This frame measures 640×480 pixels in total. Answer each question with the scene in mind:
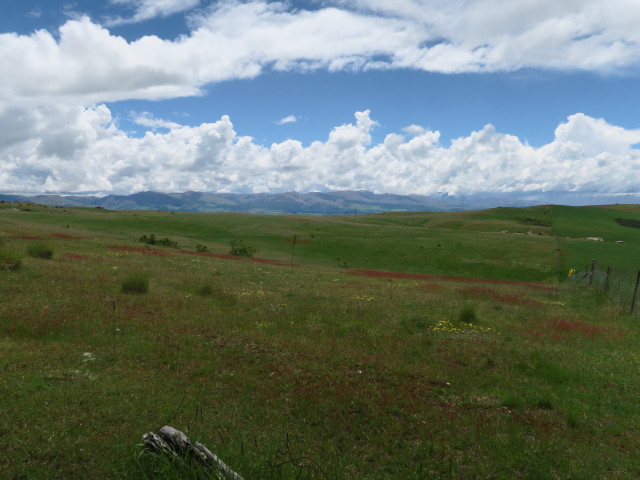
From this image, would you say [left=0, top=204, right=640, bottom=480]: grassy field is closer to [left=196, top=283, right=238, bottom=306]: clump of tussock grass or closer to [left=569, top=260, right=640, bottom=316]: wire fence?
[left=196, top=283, right=238, bottom=306]: clump of tussock grass

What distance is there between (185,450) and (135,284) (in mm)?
19265

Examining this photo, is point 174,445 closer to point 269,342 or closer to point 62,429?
point 62,429

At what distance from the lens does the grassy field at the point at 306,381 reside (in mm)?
8094

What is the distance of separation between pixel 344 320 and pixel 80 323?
12.4 metres

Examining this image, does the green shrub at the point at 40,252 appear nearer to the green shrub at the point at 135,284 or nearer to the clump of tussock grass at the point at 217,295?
the green shrub at the point at 135,284

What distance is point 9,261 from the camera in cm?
2331

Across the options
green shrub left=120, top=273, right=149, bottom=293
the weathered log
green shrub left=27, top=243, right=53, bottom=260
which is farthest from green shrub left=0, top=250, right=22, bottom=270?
the weathered log

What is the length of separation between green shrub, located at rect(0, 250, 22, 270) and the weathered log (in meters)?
24.0

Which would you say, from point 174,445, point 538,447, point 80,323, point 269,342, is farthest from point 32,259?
point 538,447

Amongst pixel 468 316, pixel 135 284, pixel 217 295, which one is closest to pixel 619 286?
pixel 468 316

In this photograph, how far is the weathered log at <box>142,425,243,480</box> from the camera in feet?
16.3

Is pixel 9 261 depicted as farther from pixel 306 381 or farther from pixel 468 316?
pixel 468 316

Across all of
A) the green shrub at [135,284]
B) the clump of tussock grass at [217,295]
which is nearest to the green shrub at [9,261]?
the green shrub at [135,284]

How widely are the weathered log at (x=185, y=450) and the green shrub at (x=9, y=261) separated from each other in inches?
946
